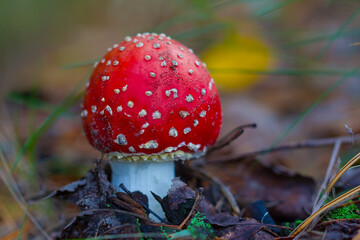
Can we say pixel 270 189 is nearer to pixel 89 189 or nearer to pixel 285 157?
pixel 285 157

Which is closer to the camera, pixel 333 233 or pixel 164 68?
pixel 333 233

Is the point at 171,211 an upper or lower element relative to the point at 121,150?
lower

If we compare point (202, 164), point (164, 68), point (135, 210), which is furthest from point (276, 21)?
point (135, 210)

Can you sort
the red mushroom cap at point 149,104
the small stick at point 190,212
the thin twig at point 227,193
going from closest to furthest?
the small stick at point 190,212
the red mushroom cap at point 149,104
the thin twig at point 227,193

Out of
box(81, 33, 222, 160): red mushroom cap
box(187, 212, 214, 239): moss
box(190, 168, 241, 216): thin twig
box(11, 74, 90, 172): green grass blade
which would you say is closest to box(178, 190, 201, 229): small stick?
box(187, 212, 214, 239): moss

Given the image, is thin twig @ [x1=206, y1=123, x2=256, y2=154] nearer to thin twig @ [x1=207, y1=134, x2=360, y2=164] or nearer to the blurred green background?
thin twig @ [x1=207, y1=134, x2=360, y2=164]

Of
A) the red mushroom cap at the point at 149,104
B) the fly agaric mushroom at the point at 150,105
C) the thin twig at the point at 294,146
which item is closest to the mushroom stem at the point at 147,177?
the fly agaric mushroom at the point at 150,105

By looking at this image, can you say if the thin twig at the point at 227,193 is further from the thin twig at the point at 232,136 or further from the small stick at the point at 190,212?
the small stick at the point at 190,212
